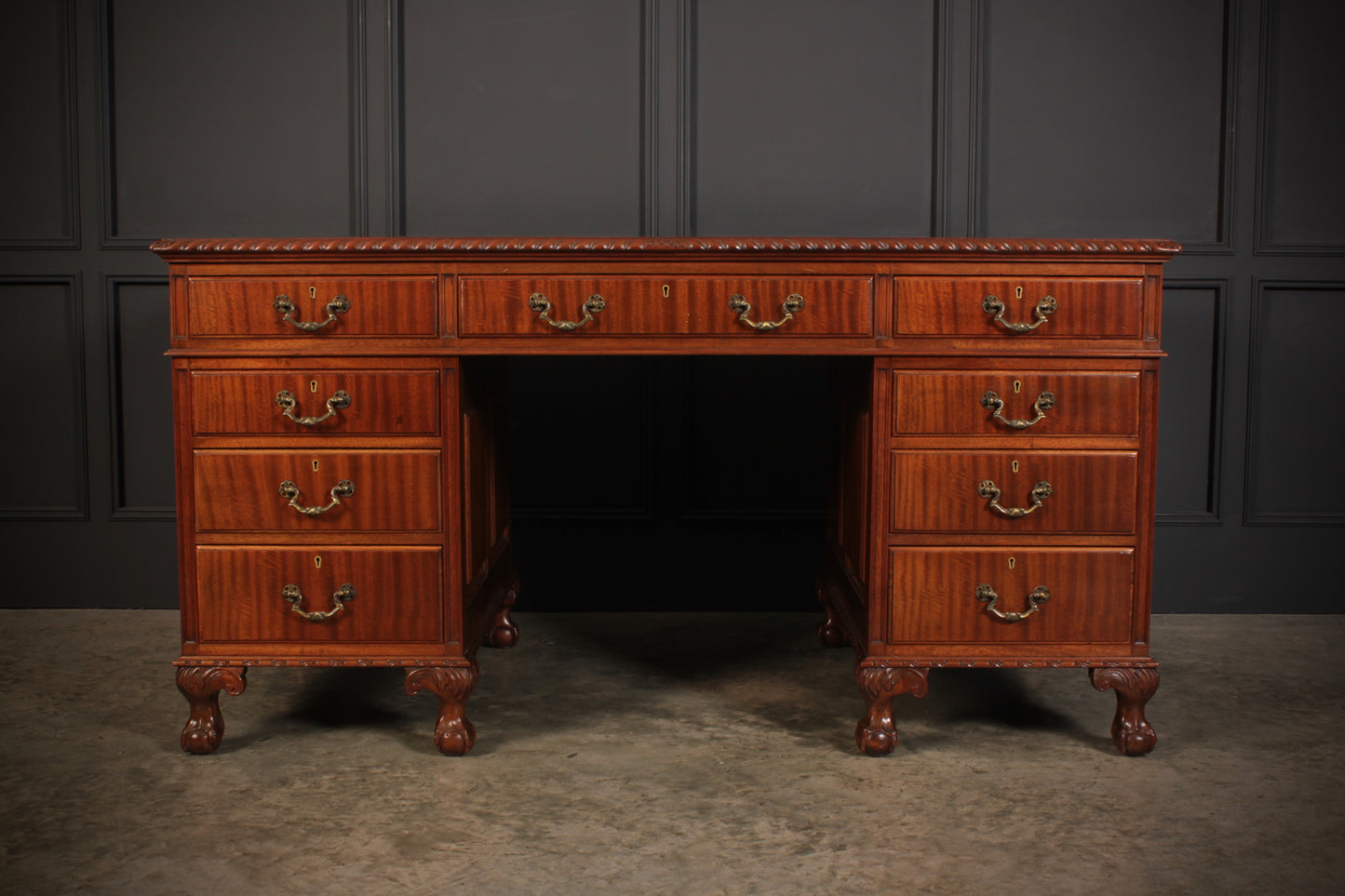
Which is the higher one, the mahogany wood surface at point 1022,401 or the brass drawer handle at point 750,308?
the brass drawer handle at point 750,308

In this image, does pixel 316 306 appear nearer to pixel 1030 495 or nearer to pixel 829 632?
pixel 1030 495

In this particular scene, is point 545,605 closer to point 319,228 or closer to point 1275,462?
point 319,228

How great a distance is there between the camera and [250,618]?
6.95ft

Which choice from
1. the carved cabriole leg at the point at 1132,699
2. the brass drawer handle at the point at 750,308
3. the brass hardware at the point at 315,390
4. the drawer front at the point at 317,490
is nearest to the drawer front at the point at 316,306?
the brass hardware at the point at 315,390

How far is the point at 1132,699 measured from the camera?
2115 millimetres

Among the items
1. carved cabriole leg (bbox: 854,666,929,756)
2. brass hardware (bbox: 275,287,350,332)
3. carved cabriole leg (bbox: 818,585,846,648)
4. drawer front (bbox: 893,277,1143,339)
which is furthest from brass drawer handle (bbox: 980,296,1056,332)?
brass hardware (bbox: 275,287,350,332)

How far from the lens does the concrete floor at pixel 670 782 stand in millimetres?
1657

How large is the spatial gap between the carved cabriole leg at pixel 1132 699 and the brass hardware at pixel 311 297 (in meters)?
1.67

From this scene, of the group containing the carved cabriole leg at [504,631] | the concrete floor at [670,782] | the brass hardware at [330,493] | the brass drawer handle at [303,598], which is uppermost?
the brass hardware at [330,493]

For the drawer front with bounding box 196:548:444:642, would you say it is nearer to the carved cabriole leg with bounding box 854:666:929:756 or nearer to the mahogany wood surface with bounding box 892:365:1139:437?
the carved cabriole leg with bounding box 854:666:929:756

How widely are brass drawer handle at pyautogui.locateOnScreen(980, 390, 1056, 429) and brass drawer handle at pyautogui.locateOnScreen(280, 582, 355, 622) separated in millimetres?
1318

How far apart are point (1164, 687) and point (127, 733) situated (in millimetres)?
2359

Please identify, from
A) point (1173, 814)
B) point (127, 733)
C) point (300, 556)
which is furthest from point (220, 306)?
point (1173, 814)

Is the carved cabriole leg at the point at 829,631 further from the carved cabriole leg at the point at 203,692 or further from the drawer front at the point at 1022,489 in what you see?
the carved cabriole leg at the point at 203,692
